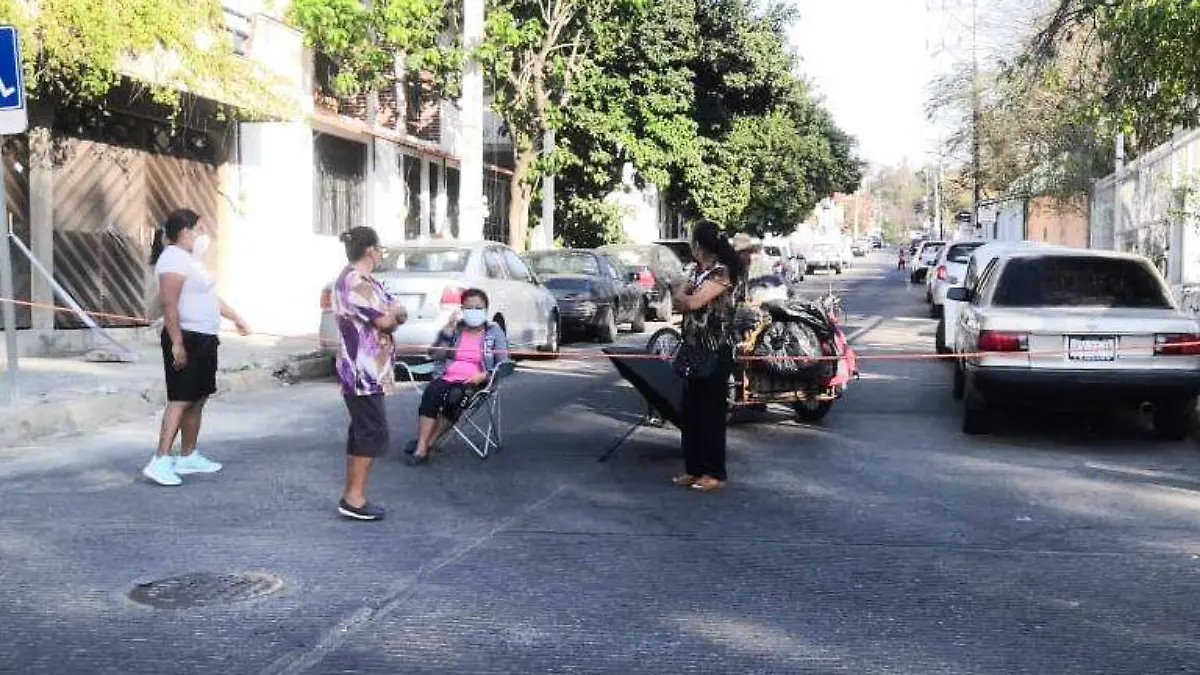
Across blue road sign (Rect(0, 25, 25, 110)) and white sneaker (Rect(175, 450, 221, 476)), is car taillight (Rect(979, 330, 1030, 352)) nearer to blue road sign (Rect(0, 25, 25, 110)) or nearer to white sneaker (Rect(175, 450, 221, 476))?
white sneaker (Rect(175, 450, 221, 476))

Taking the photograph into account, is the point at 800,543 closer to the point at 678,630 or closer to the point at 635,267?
the point at 678,630

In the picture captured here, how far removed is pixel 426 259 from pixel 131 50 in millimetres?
3876

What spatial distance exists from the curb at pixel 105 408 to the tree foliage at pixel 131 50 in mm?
3439

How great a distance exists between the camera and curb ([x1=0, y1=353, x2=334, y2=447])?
9.70 meters

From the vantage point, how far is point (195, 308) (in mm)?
8008

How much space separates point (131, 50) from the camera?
42.9 feet

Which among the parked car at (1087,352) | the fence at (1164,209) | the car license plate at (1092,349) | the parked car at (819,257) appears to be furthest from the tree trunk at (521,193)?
the parked car at (819,257)

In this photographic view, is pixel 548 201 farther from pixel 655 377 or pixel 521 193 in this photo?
pixel 655 377

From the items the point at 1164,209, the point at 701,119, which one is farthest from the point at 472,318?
the point at 701,119

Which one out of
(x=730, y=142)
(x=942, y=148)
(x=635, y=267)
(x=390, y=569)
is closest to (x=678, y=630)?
(x=390, y=569)

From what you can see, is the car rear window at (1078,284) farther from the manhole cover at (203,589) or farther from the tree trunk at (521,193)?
the tree trunk at (521,193)

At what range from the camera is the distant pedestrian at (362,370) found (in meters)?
6.91

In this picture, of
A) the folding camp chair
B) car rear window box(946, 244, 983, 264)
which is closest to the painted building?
the folding camp chair

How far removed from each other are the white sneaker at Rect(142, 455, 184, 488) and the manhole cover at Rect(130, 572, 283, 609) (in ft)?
7.40
